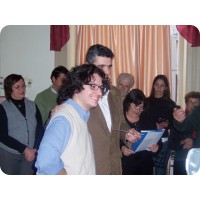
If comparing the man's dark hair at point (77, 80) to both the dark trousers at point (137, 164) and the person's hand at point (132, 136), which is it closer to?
the person's hand at point (132, 136)

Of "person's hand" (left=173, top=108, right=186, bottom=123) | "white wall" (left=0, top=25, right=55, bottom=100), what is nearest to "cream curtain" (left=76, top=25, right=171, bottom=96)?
"white wall" (left=0, top=25, right=55, bottom=100)

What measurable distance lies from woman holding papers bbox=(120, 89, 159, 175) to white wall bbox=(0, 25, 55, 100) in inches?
48.3

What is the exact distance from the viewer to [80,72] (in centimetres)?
119

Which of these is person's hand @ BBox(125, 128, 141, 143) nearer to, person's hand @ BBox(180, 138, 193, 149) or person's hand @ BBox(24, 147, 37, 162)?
person's hand @ BBox(24, 147, 37, 162)

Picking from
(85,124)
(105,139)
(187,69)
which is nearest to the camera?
(85,124)

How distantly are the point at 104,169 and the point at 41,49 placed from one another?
192cm

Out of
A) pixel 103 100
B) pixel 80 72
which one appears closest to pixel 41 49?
pixel 103 100

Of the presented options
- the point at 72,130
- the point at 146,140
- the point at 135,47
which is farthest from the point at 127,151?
the point at 135,47

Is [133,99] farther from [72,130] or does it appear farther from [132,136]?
[72,130]

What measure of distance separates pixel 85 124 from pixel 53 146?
0.64ft

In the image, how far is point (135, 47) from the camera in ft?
10.8

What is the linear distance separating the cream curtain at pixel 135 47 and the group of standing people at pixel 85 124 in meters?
0.63
